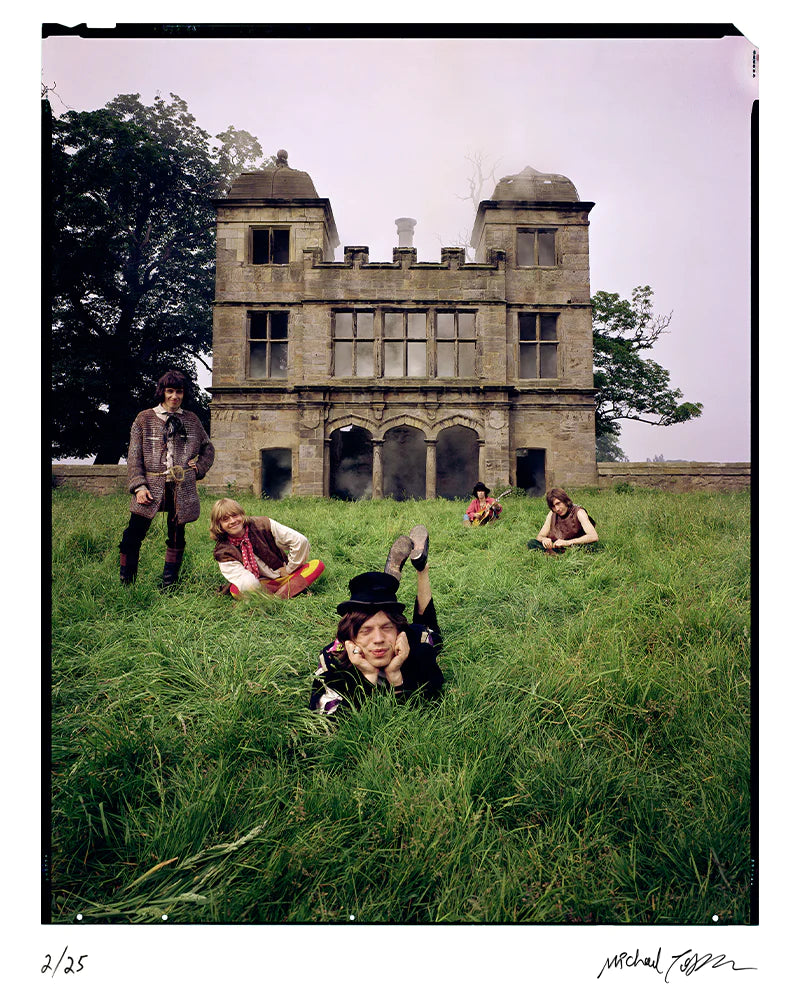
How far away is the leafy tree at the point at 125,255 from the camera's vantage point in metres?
2.75

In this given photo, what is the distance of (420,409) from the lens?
13.6 feet

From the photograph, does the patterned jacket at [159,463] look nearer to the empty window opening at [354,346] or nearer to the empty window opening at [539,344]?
the empty window opening at [354,346]

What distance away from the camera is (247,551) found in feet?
9.17

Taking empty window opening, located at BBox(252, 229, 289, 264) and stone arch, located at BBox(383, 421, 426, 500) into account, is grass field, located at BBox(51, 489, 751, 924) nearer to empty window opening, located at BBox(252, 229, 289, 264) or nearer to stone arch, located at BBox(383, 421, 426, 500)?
stone arch, located at BBox(383, 421, 426, 500)

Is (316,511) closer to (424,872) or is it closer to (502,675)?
(502,675)

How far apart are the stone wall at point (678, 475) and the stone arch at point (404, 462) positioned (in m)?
1.17

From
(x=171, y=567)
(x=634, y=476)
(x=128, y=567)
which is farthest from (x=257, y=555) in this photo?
(x=634, y=476)

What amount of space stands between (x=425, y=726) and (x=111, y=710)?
1391 mm

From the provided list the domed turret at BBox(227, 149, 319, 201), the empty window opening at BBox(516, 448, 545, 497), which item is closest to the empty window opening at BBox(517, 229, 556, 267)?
the empty window opening at BBox(516, 448, 545, 497)

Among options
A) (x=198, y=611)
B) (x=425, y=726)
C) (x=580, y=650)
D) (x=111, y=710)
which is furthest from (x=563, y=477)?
(x=111, y=710)

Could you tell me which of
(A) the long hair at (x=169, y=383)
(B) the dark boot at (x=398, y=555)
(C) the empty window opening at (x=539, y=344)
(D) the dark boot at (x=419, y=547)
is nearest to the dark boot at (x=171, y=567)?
(A) the long hair at (x=169, y=383)

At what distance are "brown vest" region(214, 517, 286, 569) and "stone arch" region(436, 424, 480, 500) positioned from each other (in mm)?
1133
